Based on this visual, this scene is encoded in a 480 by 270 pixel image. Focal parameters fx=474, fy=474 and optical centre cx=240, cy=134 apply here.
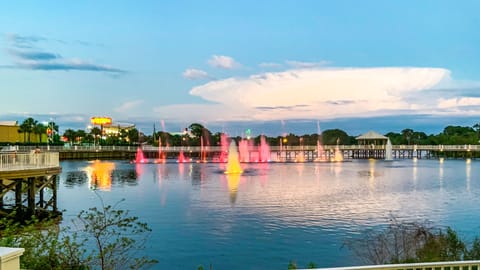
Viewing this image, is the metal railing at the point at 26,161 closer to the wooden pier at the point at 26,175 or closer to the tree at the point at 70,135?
the wooden pier at the point at 26,175

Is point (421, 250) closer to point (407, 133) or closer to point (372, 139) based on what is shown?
point (372, 139)

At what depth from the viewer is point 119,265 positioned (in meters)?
14.4

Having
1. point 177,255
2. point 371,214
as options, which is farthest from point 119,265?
point 371,214

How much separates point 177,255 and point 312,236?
22.1 feet

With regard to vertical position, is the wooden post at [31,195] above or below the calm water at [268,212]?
above

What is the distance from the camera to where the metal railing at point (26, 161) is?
2496 centimetres

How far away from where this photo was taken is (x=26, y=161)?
26.6 metres

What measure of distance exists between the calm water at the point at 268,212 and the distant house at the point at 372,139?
7840cm

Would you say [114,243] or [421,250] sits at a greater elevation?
[114,243]

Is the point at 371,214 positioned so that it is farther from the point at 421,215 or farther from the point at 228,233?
the point at 228,233

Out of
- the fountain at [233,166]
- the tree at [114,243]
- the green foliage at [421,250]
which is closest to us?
the tree at [114,243]

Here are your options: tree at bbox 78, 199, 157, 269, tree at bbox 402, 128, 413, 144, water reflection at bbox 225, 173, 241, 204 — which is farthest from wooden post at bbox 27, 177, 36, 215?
tree at bbox 402, 128, 413, 144

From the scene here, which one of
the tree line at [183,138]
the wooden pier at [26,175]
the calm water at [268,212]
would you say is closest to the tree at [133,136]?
the tree line at [183,138]

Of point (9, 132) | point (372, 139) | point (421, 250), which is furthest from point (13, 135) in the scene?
point (421, 250)
